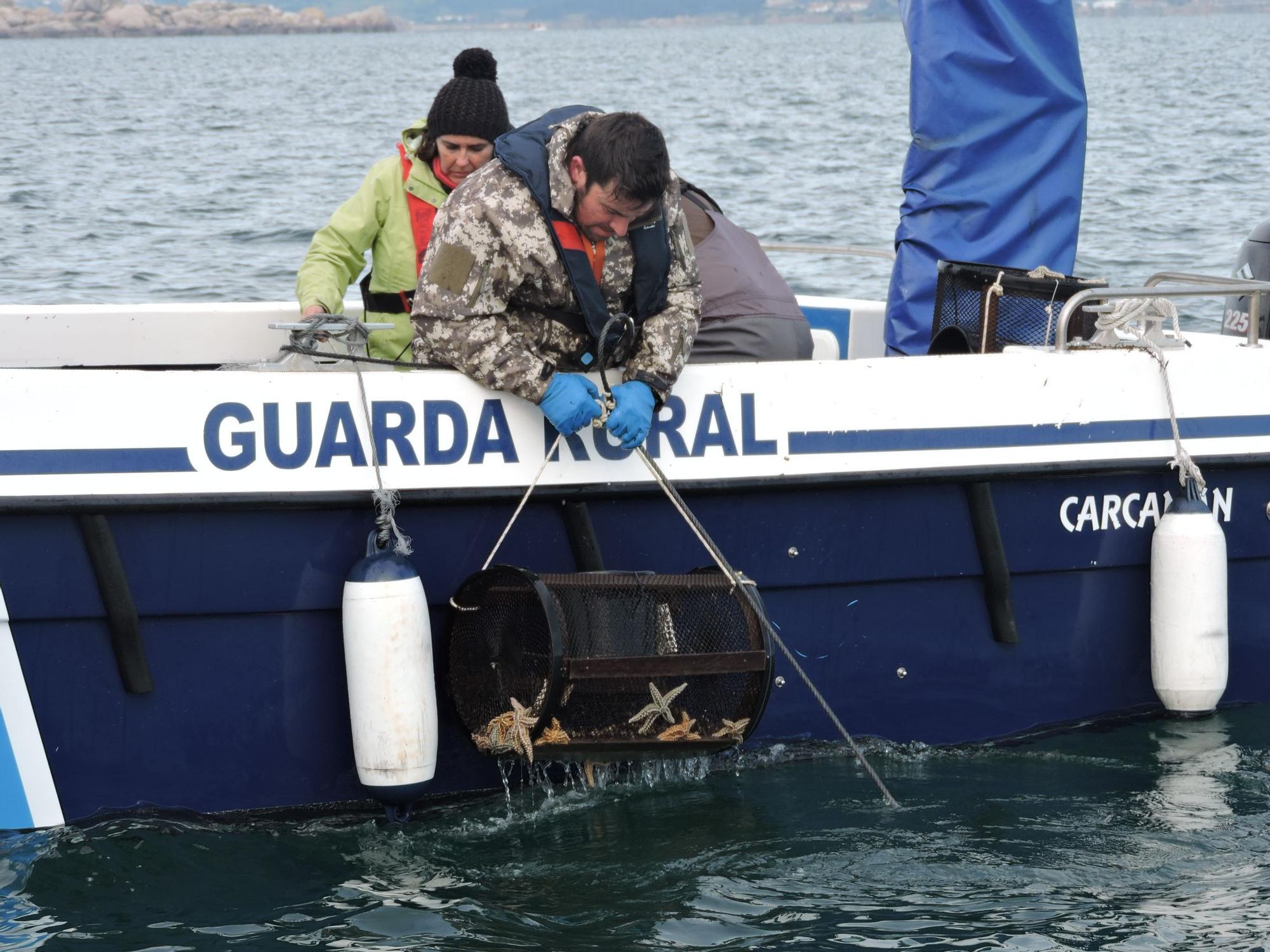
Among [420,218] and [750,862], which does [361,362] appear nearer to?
[420,218]

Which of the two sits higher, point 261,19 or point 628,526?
point 261,19

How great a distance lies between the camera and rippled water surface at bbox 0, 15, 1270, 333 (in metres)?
14.7

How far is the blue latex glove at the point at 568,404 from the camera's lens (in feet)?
13.0

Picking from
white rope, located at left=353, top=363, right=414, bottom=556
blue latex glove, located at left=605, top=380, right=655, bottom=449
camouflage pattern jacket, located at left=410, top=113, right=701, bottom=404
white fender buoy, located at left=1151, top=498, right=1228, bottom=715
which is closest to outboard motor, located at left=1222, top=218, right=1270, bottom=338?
white fender buoy, located at left=1151, top=498, right=1228, bottom=715

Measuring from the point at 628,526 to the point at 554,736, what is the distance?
60 cm

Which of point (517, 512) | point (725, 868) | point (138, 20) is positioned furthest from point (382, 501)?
point (138, 20)

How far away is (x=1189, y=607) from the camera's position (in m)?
4.46

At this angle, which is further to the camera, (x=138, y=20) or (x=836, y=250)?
(x=138, y=20)

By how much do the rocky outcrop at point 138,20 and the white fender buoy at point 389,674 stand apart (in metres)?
118

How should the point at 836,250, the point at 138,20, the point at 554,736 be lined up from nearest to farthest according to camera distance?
the point at 554,736
the point at 836,250
the point at 138,20

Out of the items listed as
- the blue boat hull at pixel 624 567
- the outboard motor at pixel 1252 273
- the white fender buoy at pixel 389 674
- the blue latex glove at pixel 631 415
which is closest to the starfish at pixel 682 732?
the blue boat hull at pixel 624 567

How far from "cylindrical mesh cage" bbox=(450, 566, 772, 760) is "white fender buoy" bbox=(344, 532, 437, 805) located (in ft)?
0.47

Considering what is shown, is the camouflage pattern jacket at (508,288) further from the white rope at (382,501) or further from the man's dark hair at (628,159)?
the white rope at (382,501)

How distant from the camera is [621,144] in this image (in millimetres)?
3814
